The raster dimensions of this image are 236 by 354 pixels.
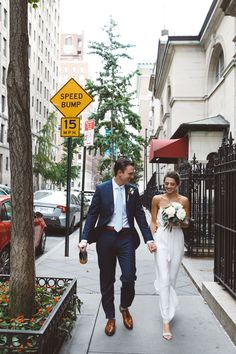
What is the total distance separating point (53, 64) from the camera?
260 ft

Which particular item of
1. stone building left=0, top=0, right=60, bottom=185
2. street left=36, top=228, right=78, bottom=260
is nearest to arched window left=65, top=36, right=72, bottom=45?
stone building left=0, top=0, right=60, bottom=185

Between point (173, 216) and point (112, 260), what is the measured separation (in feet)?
2.81

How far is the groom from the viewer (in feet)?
16.0

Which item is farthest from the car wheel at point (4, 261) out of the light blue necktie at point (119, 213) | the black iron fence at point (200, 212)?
the black iron fence at point (200, 212)

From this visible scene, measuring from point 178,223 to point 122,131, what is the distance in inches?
907

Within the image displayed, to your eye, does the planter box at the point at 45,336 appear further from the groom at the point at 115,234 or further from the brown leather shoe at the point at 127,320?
the brown leather shoe at the point at 127,320

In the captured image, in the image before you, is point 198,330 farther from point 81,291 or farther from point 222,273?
point 81,291

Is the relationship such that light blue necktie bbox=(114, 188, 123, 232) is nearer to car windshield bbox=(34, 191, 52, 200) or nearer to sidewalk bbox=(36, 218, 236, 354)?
sidewalk bbox=(36, 218, 236, 354)

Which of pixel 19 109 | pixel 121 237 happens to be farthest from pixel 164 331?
pixel 19 109

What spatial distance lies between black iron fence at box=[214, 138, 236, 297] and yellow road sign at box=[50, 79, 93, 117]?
432cm

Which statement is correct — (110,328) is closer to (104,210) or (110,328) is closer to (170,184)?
(104,210)

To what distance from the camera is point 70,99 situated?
977cm

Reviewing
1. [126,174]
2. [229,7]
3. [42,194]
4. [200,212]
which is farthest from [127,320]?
[42,194]

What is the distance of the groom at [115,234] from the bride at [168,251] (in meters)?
0.21
